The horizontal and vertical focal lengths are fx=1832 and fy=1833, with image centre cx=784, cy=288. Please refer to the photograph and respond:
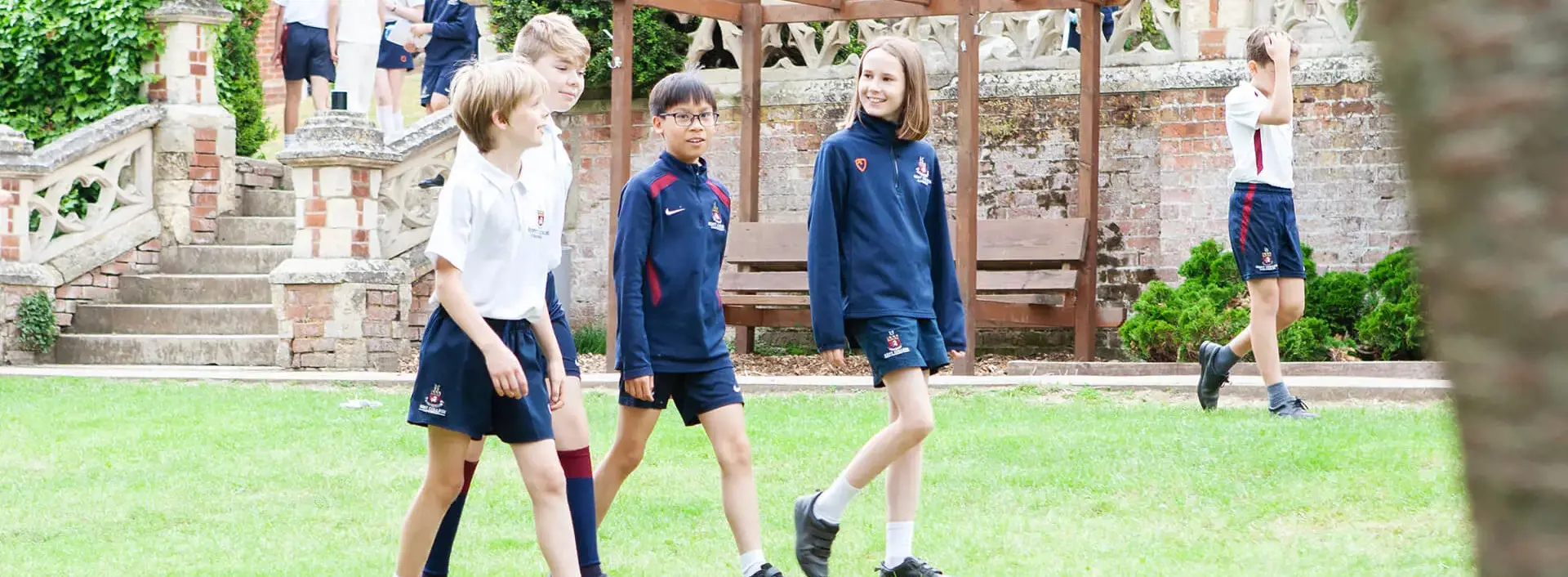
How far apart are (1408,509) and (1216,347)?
2537 mm

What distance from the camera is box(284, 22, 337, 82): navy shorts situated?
1427 centimetres

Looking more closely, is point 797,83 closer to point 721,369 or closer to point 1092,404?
point 1092,404

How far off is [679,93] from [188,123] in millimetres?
10017

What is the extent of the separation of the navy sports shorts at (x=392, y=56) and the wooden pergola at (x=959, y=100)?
285cm

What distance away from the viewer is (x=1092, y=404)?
29.7 feet

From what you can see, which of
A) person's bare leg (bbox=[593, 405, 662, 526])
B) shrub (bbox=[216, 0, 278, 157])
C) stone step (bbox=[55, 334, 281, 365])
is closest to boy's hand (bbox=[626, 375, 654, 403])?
person's bare leg (bbox=[593, 405, 662, 526])

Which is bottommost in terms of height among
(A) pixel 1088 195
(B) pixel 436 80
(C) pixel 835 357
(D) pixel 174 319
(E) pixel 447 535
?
(E) pixel 447 535

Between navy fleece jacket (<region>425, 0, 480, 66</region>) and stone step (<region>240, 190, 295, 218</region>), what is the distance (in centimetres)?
155

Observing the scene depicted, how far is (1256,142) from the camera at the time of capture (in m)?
7.84

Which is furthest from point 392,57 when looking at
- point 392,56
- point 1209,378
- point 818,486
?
point 818,486

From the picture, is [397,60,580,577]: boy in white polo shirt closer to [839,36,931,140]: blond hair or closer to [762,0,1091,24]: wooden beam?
[839,36,931,140]: blond hair

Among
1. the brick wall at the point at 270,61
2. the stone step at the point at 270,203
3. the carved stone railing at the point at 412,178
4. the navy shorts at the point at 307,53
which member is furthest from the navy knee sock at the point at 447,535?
the brick wall at the point at 270,61

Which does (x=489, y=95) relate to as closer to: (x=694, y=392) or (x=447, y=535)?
(x=694, y=392)

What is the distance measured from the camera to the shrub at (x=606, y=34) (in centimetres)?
1412
